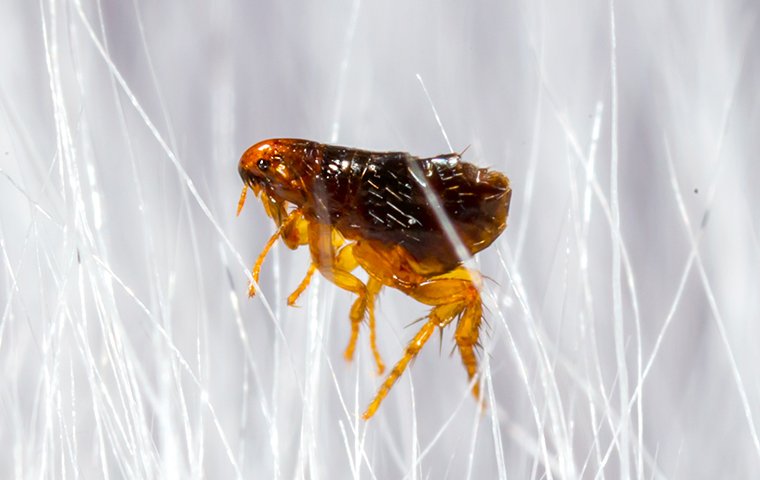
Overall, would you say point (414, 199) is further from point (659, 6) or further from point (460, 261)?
point (659, 6)

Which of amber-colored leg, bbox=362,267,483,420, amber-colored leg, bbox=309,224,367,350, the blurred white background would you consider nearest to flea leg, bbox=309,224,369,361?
amber-colored leg, bbox=309,224,367,350

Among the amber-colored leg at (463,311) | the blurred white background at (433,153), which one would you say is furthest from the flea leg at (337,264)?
the blurred white background at (433,153)

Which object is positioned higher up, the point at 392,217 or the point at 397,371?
the point at 392,217

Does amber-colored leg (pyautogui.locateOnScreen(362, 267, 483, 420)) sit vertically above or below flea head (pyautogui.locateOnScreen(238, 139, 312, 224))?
below

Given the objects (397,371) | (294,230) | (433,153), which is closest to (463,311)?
(397,371)

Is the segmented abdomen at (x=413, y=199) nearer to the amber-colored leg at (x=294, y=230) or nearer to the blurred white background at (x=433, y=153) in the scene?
the amber-colored leg at (x=294, y=230)

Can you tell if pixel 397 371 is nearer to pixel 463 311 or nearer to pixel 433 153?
pixel 463 311

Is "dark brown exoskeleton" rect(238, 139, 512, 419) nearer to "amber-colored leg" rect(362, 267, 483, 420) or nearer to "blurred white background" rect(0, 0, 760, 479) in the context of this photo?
"amber-colored leg" rect(362, 267, 483, 420)

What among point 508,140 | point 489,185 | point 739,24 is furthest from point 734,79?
point 489,185
